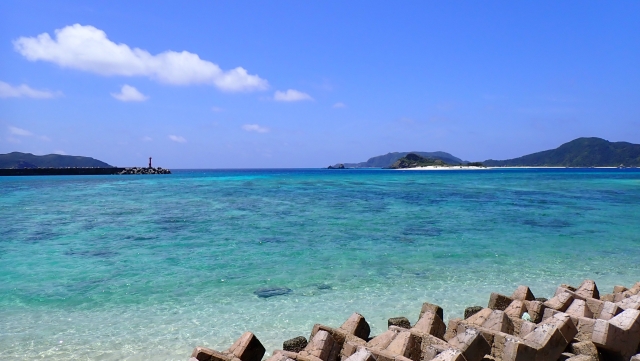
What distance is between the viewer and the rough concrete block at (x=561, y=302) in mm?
5660

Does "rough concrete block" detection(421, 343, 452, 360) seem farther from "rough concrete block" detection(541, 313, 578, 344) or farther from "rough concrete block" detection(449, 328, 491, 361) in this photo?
"rough concrete block" detection(541, 313, 578, 344)

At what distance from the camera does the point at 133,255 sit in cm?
1279

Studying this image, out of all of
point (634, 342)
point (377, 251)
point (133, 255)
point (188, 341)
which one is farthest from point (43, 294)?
point (634, 342)

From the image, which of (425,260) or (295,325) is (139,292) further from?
(425,260)

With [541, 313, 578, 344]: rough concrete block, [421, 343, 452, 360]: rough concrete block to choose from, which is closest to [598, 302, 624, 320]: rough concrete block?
[541, 313, 578, 344]: rough concrete block

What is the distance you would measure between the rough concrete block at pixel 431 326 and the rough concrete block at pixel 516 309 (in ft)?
3.87

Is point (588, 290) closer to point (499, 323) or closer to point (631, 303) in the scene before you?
point (631, 303)

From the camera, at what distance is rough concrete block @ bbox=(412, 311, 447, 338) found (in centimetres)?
502

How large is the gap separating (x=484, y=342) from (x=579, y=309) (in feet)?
6.71

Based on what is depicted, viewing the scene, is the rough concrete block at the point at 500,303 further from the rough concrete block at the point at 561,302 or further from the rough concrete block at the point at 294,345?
the rough concrete block at the point at 294,345

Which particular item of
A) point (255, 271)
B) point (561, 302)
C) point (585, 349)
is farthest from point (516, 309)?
point (255, 271)

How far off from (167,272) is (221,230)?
6.84 meters

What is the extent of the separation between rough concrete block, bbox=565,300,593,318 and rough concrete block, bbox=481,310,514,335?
3.04ft

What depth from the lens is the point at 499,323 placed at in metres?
4.87
